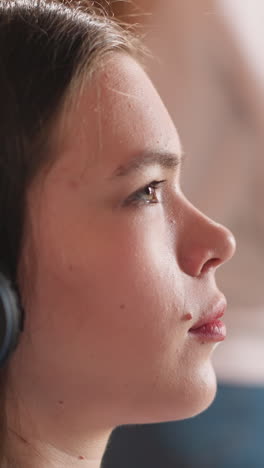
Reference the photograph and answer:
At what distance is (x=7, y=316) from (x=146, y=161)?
0.74ft

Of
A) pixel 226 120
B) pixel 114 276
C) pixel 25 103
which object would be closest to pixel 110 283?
pixel 114 276

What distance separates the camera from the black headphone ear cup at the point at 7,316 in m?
0.77

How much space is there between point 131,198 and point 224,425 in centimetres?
70

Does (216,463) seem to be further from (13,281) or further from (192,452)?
(13,281)

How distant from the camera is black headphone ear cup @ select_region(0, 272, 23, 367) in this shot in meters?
0.77

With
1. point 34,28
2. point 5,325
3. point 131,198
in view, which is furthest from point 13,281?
point 34,28

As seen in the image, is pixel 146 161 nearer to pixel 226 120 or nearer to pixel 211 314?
pixel 211 314

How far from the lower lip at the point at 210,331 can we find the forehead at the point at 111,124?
0.20m

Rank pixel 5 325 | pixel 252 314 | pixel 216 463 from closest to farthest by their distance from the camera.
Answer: pixel 5 325, pixel 216 463, pixel 252 314

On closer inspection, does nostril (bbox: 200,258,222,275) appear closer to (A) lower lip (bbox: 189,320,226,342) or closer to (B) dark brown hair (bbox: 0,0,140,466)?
(A) lower lip (bbox: 189,320,226,342)

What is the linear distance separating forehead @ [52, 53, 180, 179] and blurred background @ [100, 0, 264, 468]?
0.60m

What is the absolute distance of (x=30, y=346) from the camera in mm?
845

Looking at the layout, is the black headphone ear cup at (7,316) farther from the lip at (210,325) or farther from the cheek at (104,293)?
the lip at (210,325)

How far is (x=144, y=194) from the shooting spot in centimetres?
86
